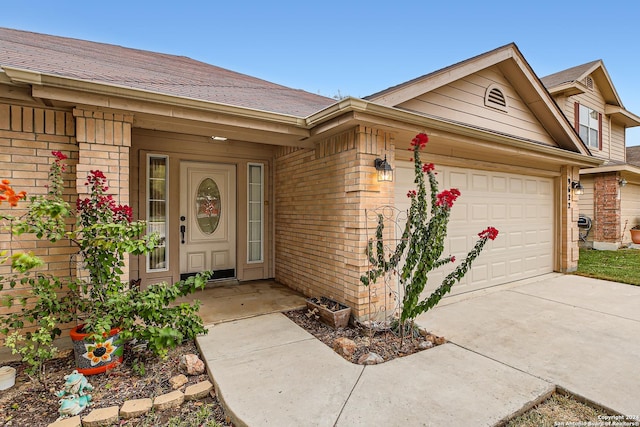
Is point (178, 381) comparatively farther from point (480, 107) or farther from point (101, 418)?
point (480, 107)

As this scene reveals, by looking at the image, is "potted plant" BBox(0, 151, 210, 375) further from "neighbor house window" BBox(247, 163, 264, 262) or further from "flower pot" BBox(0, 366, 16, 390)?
"neighbor house window" BBox(247, 163, 264, 262)

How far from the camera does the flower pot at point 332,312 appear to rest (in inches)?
151

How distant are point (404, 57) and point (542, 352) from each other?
18694mm

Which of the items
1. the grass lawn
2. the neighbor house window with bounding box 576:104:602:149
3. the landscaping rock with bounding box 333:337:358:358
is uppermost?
the neighbor house window with bounding box 576:104:602:149

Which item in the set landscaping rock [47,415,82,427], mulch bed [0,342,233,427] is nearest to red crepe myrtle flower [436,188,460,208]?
mulch bed [0,342,233,427]

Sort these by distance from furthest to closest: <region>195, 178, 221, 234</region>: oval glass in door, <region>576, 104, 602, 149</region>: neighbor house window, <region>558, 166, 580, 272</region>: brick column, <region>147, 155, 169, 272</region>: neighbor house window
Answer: <region>576, 104, 602, 149</region>: neighbor house window, <region>558, 166, 580, 272</region>: brick column, <region>195, 178, 221, 234</region>: oval glass in door, <region>147, 155, 169, 272</region>: neighbor house window

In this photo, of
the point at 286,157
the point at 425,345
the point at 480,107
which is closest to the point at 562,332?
the point at 425,345

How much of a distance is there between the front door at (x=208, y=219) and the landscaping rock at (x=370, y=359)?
331cm

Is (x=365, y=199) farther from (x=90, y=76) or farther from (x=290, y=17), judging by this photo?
(x=290, y=17)

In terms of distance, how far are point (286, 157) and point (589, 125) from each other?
11470 millimetres

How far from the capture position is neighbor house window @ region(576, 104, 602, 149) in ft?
35.4

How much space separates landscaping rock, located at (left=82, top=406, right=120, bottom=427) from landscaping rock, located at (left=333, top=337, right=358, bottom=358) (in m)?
1.89

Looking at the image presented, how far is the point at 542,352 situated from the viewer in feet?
10.7

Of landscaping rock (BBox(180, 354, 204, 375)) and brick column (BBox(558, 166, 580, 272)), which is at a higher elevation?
brick column (BBox(558, 166, 580, 272))
